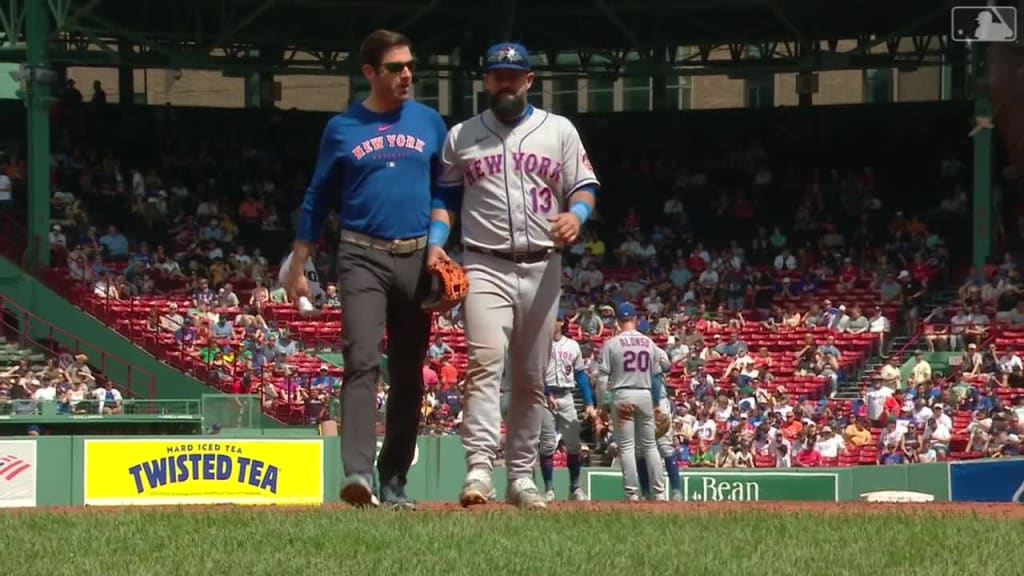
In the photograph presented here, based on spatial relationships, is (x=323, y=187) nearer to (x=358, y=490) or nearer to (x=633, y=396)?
(x=358, y=490)

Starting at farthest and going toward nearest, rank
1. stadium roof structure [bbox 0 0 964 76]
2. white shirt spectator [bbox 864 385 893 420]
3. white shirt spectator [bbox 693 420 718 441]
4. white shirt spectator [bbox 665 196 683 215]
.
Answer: white shirt spectator [bbox 665 196 683 215]
stadium roof structure [bbox 0 0 964 76]
white shirt spectator [bbox 864 385 893 420]
white shirt spectator [bbox 693 420 718 441]

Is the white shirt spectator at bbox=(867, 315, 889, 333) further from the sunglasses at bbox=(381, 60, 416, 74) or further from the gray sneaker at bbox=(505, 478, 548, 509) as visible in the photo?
the sunglasses at bbox=(381, 60, 416, 74)

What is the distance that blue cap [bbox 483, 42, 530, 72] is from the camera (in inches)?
293

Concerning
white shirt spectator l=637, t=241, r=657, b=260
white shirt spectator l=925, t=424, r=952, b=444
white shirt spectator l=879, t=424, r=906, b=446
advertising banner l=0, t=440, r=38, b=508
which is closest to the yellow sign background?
advertising banner l=0, t=440, r=38, b=508

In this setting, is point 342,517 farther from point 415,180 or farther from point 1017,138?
point 1017,138

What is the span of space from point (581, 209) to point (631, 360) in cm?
702

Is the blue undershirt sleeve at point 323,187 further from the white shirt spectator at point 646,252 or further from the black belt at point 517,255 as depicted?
the white shirt spectator at point 646,252

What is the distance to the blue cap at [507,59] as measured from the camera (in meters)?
7.44

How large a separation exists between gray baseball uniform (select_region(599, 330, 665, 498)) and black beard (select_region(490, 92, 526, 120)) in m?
7.08

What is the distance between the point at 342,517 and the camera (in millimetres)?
6730

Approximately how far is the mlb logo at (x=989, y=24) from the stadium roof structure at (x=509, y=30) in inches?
959

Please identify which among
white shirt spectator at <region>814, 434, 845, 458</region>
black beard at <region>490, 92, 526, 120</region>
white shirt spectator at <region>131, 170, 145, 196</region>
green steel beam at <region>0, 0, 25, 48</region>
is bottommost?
white shirt spectator at <region>814, 434, 845, 458</region>

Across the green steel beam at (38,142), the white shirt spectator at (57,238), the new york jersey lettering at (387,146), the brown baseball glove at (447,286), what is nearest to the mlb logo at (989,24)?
the brown baseball glove at (447,286)

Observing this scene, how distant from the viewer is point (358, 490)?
7301 mm
